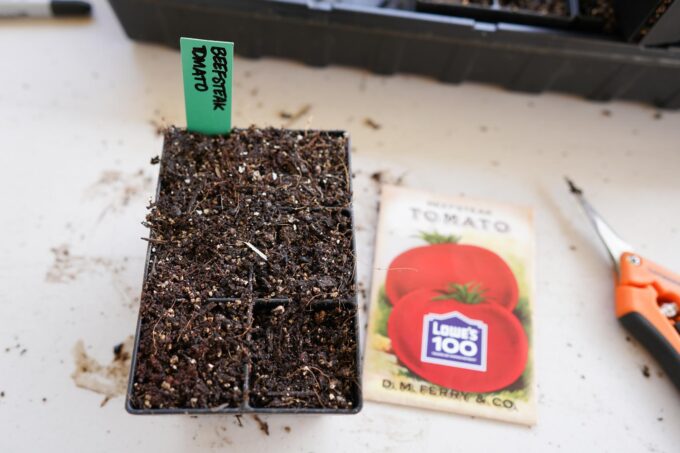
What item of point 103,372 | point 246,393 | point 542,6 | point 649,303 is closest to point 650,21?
point 542,6

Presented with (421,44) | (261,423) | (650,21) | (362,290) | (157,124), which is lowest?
(261,423)

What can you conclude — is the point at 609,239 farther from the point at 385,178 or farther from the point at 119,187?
the point at 119,187

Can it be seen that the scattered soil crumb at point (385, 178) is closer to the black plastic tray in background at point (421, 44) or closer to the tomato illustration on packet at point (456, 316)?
the tomato illustration on packet at point (456, 316)

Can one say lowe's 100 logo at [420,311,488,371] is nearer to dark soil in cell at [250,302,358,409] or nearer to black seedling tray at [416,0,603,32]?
dark soil in cell at [250,302,358,409]

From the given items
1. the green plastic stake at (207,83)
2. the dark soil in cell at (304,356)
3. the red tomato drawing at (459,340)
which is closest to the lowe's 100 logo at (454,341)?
the red tomato drawing at (459,340)

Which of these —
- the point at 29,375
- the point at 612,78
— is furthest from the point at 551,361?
the point at 29,375
